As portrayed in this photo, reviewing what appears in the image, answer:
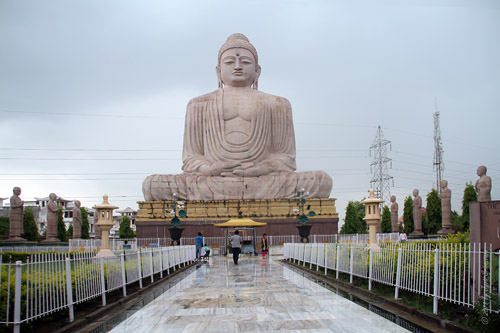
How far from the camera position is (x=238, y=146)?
2658cm

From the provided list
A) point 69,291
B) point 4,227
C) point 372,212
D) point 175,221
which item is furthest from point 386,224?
point 69,291

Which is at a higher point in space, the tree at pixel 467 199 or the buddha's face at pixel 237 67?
the buddha's face at pixel 237 67

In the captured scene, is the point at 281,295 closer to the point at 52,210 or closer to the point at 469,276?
the point at 469,276

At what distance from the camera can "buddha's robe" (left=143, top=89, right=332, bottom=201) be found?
2520 cm

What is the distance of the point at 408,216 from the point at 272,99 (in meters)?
13.0

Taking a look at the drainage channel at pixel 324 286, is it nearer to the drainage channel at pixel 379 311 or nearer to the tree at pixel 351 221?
the drainage channel at pixel 379 311

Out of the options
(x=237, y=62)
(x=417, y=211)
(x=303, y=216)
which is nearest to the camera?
(x=303, y=216)

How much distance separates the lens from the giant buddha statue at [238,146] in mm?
25250

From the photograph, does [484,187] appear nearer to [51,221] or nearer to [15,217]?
[15,217]

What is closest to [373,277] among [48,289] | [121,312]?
[121,312]

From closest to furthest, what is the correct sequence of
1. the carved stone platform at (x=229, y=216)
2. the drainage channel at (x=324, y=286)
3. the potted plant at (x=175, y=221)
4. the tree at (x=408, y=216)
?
the drainage channel at (x=324, y=286) < the potted plant at (x=175, y=221) < the carved stone platform at (x=229, y=216) < the tree at (x=408, y=216)

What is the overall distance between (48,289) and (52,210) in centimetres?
1931

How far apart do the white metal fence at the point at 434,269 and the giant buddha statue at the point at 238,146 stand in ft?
45.4

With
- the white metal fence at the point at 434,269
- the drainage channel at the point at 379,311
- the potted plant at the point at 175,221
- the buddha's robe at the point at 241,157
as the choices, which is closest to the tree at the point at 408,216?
the buddha's robe at the point at 241,157
